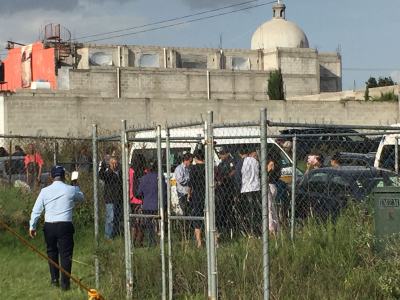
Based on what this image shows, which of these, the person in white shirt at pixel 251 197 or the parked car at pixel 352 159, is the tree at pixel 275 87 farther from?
the person in white shirt at pixel 251 197

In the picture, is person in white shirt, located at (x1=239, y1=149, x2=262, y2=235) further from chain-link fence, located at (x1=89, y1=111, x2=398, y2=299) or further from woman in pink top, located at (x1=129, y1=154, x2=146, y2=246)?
woman in pink top, located at (x1=129, y1=154, x2=146, y2=246)

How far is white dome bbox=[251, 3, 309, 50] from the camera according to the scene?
78.9 m

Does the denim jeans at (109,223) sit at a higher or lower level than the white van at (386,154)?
lower

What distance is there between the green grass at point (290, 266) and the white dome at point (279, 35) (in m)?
69.7

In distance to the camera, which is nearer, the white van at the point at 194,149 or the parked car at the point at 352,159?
the white van at the point at 194,149

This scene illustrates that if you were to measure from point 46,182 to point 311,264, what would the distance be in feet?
32.8

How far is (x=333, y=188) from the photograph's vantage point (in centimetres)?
1076

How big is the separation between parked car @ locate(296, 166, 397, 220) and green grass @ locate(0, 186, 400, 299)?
776 millimetres

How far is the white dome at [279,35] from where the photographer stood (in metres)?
78.9

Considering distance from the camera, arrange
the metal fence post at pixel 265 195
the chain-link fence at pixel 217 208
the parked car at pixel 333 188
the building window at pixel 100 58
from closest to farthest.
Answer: the metal fence post at pixel 265 195
the chain-link fence at pixel 217 208
the parked car at pixel 333 188
the building window at pixel 100 58

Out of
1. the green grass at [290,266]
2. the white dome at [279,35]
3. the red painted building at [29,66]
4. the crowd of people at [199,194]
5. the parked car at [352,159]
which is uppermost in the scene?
the white dome at [279,35]

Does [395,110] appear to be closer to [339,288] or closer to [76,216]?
[76,216]

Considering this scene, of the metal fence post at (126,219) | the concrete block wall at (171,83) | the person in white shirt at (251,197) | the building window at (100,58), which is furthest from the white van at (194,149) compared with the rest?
the building window at (100,58)

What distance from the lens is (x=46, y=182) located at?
57.1ft
